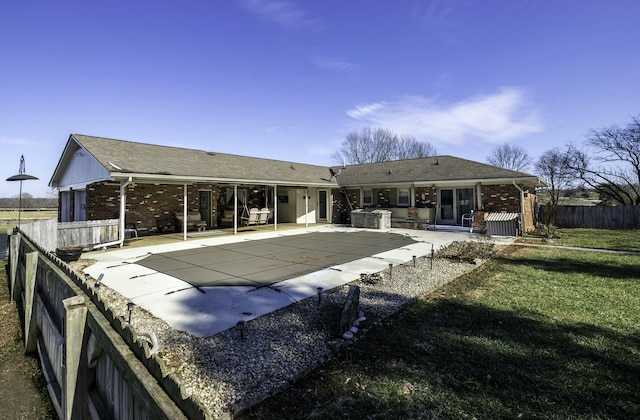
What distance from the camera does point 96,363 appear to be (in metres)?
2.27

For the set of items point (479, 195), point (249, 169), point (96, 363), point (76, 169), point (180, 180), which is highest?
point (249, 169)

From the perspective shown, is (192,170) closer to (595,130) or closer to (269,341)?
(269,341)

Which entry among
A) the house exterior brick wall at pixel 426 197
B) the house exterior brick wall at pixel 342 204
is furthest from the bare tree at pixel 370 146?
the house exterior brick wall at pixel 426 197

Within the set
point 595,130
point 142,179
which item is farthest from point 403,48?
point 595,130

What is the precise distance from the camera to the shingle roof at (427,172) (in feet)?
47.3

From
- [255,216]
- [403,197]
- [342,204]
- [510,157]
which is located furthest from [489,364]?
[510,157]

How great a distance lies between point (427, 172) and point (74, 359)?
1714cm

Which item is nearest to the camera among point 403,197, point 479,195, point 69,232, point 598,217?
point 69,232

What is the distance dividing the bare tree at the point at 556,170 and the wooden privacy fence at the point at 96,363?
104 feet

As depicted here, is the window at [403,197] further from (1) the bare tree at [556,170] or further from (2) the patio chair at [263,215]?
(1) the bare tree at [556,170]

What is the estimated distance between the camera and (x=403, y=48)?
1286 cm

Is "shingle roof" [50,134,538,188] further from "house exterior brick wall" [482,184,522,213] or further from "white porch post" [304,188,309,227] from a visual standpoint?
"white porch post" [304,188,309,227]

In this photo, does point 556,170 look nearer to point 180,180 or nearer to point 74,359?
point 180,180

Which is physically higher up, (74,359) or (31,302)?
(74,359)
